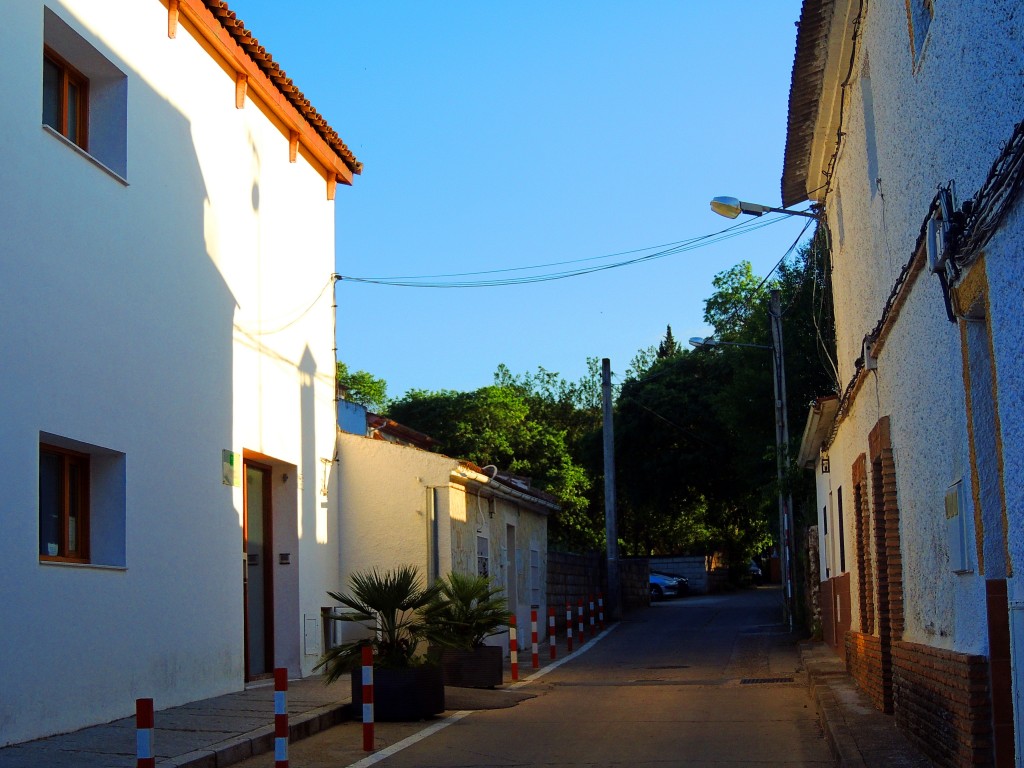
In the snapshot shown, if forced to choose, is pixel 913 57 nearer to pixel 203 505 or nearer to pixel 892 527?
pixel 892 527

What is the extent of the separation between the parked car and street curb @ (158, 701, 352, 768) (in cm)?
3505

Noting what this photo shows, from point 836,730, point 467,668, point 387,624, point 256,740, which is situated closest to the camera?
point 836,730

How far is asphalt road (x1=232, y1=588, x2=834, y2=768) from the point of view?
10117mm

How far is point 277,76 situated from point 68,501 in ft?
23.9

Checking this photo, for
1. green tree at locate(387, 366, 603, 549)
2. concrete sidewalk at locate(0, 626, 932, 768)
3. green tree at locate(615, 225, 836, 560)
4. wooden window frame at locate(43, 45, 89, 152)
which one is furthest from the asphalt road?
green tree at locate(387, 366, 603, 549)

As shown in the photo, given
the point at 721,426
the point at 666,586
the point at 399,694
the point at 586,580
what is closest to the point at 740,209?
the point at 399,694

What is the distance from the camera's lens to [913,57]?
8578mm

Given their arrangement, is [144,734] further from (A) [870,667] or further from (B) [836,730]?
(A) [870,667]

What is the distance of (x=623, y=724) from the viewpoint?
12.5 metres

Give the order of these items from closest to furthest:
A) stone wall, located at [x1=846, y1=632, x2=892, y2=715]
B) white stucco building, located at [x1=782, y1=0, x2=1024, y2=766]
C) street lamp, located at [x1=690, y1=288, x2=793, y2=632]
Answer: white stucco building, located at [x1=782, y1=0, x2=1024, y2=766] → stone wall, located at [x1=846, y1=632, x2=892, y2=715] → street lamp, located at [x1=690, y1=288, x2=793, y2=632]

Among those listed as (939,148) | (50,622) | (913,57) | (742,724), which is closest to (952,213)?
(939,148)

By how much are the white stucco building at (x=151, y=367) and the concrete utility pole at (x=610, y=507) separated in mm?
16931

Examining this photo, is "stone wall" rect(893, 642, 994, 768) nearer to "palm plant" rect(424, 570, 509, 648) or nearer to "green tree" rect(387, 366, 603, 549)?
"palm plant" rect(424, 570, 509, 648)

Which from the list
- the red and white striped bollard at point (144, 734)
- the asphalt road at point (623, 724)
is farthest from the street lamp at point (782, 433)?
the red and white striped bollard at point (144, 734)
